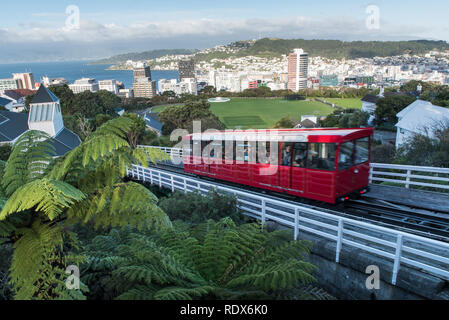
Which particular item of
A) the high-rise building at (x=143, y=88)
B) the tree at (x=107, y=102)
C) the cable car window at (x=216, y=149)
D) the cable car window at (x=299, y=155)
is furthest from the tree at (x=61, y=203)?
the high-rise building at (x=143, y=88)

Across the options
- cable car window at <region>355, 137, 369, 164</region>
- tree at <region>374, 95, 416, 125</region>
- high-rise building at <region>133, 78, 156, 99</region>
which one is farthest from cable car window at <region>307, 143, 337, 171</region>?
high-rise building at <region>133, 78, 156, 99</region>

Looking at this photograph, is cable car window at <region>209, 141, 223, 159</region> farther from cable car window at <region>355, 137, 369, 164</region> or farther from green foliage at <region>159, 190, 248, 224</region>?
cable car window at <region>355, 137, 369, 164</region>

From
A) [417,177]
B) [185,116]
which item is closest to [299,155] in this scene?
[417,177]

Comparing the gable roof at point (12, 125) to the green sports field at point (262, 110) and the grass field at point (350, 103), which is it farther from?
the grass field at point (350, 103)

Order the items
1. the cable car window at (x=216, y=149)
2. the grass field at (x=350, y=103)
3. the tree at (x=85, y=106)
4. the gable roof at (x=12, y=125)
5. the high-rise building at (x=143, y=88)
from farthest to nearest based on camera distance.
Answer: the high-rise building at (x=143, y=88) < the grass field at (x=350, y=103) < the tree at (x=85, y=106) < the gable roof at (x=12, y=125) < the cable car window at (x=216, y=149)

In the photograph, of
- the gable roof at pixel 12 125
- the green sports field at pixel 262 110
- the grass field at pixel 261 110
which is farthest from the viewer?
the green sports field at pixel 262 110
